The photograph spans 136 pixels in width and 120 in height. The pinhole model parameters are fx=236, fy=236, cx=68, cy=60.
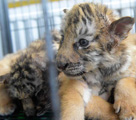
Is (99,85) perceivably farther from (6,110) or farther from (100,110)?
→ (6,110)

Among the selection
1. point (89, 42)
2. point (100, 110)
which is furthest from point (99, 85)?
point (89, 42)

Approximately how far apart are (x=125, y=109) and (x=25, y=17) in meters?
2.52

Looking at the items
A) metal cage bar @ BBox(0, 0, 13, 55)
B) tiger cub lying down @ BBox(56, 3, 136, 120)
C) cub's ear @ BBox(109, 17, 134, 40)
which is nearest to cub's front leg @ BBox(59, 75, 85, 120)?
tiger cub lying down @ BBox(56, 3, 136, 120)

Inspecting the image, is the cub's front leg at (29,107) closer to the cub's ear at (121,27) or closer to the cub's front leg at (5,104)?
the cub's front leg at (5,104)

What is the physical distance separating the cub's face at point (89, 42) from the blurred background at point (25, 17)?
1396 millimetres

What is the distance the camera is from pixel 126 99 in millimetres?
1211

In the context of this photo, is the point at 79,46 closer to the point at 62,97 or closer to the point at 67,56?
the point at 67,56

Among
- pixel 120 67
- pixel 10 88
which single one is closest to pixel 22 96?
pixel 10 88

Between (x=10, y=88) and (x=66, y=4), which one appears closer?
(x=10, y=88)

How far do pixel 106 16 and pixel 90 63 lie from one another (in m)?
0.28

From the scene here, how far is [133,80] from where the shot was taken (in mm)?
1320

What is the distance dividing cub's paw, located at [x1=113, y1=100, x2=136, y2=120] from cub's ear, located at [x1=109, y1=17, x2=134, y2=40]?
0.34m

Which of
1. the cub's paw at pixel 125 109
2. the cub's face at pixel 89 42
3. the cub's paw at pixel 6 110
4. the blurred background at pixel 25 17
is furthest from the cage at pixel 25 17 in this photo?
the cub's paw at pixel 125 109

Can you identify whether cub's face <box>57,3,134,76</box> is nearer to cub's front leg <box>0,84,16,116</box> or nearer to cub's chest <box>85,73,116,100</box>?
cub's chest <box>85,73,116,100</box>
